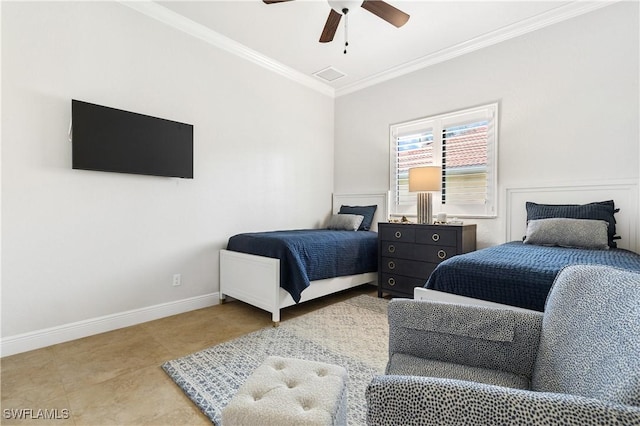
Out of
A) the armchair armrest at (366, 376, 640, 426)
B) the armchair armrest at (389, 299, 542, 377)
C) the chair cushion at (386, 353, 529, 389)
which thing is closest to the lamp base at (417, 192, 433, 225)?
the armchair armrest at (389, 299, 542, 377)

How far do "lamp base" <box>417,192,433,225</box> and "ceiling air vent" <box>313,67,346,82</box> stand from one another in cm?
197

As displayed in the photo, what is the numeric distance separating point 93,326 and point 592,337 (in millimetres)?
3047

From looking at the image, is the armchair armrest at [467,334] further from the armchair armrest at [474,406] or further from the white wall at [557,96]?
the white wall at [557,96]

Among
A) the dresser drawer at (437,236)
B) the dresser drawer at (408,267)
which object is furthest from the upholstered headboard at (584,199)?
the dresser drawer at (408,267)

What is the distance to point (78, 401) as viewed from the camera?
157cm

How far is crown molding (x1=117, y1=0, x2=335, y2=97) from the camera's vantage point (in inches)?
105

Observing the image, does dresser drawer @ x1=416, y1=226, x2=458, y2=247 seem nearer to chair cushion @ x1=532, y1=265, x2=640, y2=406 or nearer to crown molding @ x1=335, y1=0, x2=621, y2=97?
chair cushion @ x1=532, y1=265, x2=640, y2=406

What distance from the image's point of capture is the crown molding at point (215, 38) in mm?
2674

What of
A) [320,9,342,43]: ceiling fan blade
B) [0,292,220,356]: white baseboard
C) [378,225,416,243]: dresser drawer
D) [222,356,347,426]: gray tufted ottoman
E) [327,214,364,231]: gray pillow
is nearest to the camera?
[222,356,347,426]: gray tufted ottoman

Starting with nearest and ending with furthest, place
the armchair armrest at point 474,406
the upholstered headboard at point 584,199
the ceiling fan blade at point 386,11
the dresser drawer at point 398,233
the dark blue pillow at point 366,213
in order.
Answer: the armchair armrest at point 474,406 → the ceiling fan blade at point 386,11 → the upholstered headboard at point 584,199 → the dresser drawer at point 398,233 → the dark blue pillow at point 366,213

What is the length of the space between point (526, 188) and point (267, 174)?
2777 millimetres

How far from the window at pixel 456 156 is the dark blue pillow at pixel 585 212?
1.62ft

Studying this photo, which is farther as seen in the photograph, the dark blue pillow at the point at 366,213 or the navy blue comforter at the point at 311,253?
the dark blue pillow at the point at 366,213

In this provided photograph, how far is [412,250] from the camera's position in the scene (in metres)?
3.12
